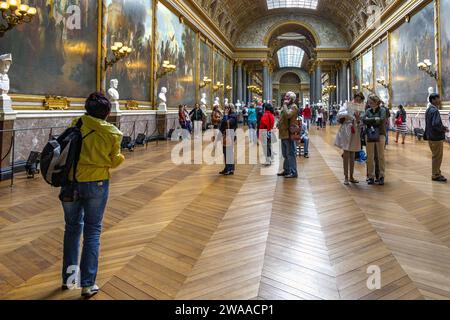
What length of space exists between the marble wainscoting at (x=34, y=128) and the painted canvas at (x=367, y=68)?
24258 mm

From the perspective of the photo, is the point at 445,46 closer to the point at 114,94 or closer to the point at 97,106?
the point at 114,94

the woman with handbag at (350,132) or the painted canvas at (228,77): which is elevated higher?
the painted canvas at (228,77)

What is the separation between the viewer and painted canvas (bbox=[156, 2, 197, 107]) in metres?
16.2

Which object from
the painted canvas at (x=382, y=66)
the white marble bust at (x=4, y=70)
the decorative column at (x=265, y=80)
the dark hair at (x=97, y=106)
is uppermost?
the decorative column at (x=265, y=80)

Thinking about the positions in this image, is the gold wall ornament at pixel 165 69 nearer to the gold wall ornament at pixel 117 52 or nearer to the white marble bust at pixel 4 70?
the gold wall ornament at pixel 117 52

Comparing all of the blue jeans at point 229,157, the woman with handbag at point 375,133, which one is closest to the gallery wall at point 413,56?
the woman with handbag at point 375,133

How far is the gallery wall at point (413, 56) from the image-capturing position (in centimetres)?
1469

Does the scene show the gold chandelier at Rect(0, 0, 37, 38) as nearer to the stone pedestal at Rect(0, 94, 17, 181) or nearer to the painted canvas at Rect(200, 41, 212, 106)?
the stone pedestal at Rect(0, 94, 17, 181)

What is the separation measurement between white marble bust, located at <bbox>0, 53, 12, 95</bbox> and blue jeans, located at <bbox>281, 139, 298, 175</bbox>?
604 cm

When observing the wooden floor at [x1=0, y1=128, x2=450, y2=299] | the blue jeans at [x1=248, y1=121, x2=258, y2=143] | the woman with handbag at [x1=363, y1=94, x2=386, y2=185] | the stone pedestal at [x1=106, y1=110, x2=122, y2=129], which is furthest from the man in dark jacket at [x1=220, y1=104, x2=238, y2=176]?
the blue jeans at [x1=248, y1=121, x2=258, y2=143]

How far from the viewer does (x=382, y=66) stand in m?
23.5

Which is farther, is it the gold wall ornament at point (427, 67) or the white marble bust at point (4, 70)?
the gold wall ornament at point (427, 67)

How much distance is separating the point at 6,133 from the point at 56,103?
2.18 metres
